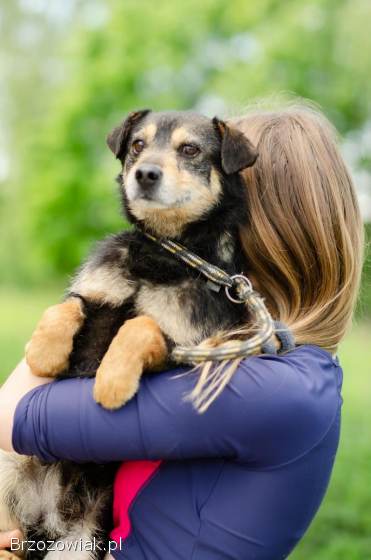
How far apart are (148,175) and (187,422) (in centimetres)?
115

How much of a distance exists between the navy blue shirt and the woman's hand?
0.49 m

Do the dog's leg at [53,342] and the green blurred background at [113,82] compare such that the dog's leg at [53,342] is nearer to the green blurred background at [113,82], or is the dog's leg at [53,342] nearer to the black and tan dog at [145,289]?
the black and tan dog at [145,289]

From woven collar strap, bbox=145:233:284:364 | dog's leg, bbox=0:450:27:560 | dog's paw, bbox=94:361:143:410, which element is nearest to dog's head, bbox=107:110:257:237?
woven collar strap, bbox=145:233:284:364

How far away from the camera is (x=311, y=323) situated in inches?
95.2

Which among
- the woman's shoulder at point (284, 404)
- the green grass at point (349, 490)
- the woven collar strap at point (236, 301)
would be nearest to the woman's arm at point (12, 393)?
the woven collar strap at point (236, 301)

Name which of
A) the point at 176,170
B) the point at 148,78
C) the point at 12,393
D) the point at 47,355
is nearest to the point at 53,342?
the point at 47,355

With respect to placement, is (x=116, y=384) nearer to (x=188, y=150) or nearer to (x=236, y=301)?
(x=236, y=301)

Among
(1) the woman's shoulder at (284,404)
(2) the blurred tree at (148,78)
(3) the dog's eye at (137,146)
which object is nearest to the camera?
(1) the woman's shoulder at (284,404)

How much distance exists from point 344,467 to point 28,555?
4356 mm

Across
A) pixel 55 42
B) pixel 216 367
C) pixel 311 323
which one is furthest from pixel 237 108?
pixel 55 42

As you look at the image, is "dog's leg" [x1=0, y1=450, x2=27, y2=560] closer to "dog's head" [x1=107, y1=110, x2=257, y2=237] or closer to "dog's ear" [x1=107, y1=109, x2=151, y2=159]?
"dog's head" [x1=107, y1=110, x2=257, y2=237]

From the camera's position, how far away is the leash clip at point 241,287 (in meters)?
2.37

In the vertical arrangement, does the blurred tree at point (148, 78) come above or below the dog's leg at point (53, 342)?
below

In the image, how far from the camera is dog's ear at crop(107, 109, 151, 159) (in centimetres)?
308
